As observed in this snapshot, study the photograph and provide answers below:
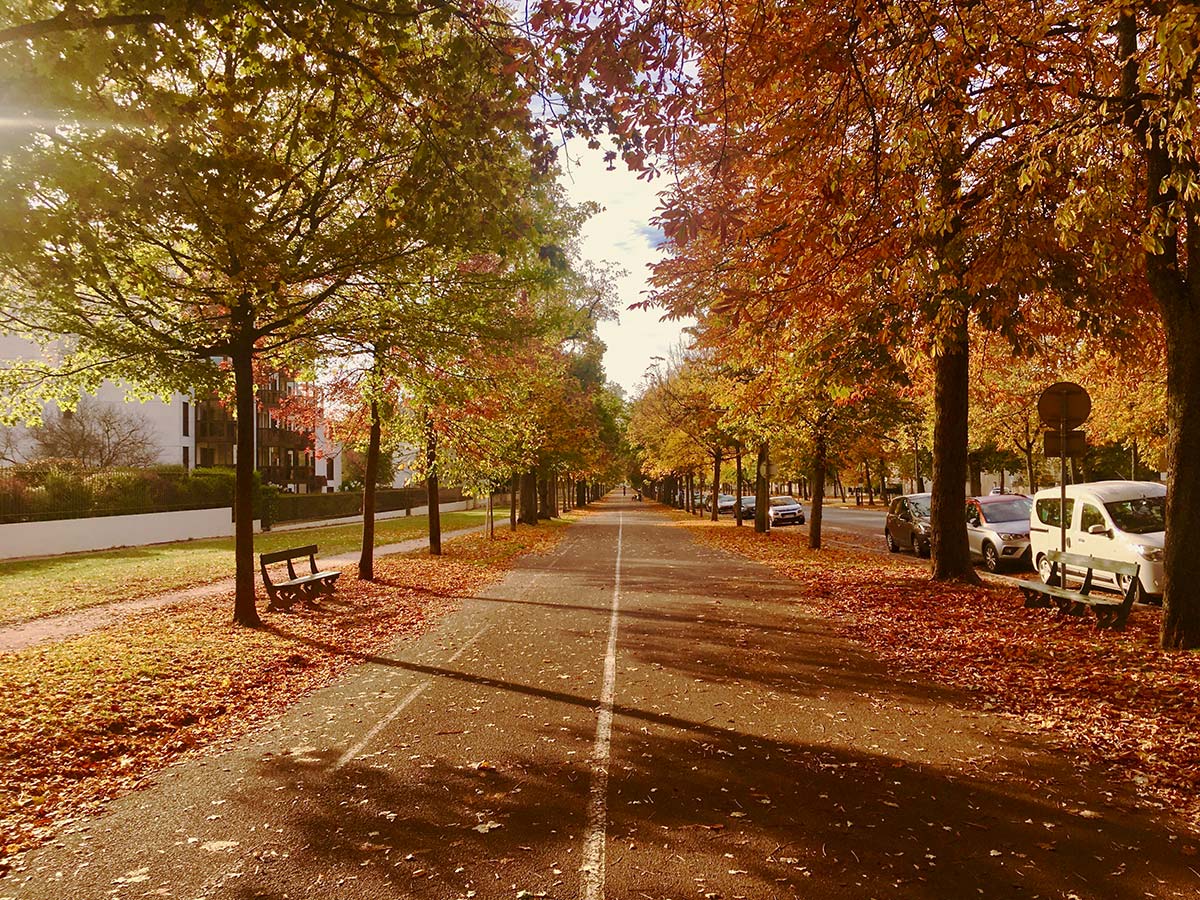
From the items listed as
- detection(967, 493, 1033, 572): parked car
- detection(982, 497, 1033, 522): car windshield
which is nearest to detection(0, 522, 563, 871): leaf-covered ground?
detection(967, 493, 1033, 572): parked car

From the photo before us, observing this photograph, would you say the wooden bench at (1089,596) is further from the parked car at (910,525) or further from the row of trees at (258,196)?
the parked car at (910,525)

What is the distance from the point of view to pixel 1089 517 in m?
12.7

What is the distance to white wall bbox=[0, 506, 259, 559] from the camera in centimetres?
2043

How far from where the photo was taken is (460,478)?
21.8 metres

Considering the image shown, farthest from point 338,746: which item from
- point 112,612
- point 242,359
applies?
point 112,612

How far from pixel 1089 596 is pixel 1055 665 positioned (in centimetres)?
276

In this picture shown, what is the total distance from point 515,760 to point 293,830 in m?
1.63

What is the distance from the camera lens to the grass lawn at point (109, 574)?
13211mm

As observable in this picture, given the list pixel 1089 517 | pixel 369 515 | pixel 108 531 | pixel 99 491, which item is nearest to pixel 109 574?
pixel 369 515

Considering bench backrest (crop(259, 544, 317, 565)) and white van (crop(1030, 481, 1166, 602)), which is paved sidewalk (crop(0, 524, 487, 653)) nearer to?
bench backrest (crop(259, 544, 317, 565))

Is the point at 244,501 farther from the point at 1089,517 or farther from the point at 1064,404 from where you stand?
the point at 1089,517

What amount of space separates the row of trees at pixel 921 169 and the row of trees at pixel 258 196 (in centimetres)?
157

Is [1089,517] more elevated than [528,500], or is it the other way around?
[1089,517]

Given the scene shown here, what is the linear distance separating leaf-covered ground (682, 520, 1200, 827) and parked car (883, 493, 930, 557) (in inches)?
292
